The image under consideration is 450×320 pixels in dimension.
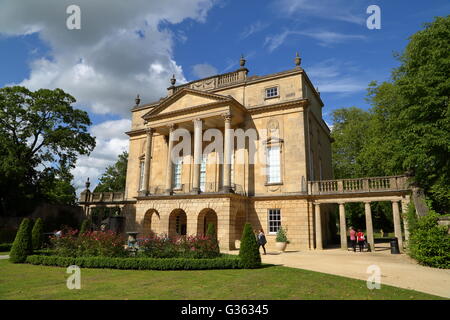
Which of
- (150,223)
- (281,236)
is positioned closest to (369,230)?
(281,236)

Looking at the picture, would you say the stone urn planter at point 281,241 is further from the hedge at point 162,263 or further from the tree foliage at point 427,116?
the hedge at point 162,263

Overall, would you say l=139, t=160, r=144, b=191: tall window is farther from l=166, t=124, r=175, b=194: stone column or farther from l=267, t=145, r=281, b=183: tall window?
l=267, t=145, r=281, b=183: tall window

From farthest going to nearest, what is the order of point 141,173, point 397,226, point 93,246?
point 141,173 < point 397,226 < point 93,246

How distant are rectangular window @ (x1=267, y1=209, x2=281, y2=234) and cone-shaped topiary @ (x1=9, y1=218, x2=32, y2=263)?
1639 cm

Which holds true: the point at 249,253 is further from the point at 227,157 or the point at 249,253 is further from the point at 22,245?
the point at 22,245

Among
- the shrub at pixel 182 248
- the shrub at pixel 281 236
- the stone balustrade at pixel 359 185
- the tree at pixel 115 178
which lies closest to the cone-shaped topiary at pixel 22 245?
the shrub at pixel 182 248

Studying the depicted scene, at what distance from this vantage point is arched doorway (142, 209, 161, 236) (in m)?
26.5

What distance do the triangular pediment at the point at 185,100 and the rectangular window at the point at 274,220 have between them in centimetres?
1025

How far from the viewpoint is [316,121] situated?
1162 inches

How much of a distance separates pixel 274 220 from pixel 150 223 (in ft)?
36.3

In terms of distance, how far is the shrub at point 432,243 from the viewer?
1323cm

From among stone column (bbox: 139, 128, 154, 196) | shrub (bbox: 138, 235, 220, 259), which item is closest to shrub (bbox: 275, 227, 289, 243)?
shrub (bbox: 138, 235, 220, 259)

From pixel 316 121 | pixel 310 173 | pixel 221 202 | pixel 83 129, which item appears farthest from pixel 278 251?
pixel 83 129

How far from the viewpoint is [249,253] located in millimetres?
13484
